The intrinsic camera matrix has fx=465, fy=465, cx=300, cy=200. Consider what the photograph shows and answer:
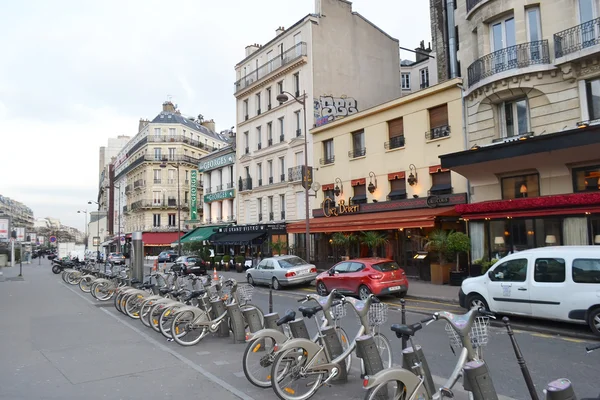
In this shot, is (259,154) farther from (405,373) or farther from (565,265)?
(405,373)

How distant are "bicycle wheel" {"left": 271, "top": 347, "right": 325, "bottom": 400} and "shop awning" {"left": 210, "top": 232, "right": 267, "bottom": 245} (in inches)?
1064

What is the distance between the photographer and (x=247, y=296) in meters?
8.82

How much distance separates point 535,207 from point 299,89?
19.1 metres

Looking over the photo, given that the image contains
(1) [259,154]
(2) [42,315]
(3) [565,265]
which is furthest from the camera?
(1) [259,154]

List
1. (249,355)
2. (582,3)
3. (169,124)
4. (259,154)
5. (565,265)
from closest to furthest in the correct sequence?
(249,355), (565,265), (582,3), (259,154), (169,124)

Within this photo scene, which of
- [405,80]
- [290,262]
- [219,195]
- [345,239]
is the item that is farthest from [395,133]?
[219,195]

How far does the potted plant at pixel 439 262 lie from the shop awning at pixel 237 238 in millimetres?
15568

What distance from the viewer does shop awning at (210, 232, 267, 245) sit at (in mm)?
32719

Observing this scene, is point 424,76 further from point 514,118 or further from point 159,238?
point 159,238

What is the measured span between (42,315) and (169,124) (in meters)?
53.9

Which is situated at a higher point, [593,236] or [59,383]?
[593,236]

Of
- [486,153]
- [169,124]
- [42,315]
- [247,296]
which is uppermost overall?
[169,124]

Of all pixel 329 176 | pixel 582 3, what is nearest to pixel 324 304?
pixel 582 3

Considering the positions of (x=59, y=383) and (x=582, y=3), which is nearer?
(x=59, y=383)
